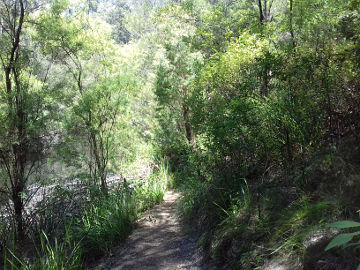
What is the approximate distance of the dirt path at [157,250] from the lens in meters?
3.91

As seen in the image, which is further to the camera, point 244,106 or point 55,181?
point 55,181

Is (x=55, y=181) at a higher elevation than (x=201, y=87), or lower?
lower

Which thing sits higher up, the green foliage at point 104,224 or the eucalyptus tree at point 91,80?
the eucalyptus tree at point 91,80

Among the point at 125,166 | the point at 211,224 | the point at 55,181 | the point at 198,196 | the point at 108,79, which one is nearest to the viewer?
the point at 211,224

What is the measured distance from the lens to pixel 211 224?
4.13m

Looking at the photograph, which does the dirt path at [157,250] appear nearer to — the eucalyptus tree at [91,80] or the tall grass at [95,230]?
the tall grass at [95,230]

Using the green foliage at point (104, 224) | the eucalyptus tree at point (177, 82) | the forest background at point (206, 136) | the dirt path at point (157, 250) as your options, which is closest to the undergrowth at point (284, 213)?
the forest background at point (206, 136)

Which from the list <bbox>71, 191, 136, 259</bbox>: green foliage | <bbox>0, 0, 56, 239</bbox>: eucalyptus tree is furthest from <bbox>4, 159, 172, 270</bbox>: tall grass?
<bbox>0, 0, 56, 239</bbox>: eucalyptus tree

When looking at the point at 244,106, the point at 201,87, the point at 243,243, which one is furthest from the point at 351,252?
the point at 201,87

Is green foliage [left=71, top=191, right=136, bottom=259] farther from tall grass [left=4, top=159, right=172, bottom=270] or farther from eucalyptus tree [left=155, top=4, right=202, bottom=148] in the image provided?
eucalyptus tree [left=155, top=4, right=202, bottom=148]

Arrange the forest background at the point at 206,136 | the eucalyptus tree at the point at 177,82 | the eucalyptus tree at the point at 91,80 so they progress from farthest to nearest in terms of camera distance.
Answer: the eucalyptus tree at the point at 177,82, the eucalyptus tree at the point at 91,80, the forest background at the point at 206,136

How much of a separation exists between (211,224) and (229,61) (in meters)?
2.83

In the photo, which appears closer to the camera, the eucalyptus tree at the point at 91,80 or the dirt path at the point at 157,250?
the dirt path at the point at 157,250

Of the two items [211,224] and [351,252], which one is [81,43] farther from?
[351,252]
